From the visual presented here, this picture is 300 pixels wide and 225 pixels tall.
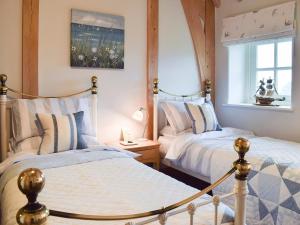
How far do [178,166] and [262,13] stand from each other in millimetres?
1929

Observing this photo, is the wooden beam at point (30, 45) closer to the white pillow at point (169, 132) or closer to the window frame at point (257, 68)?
the white pillow at point (169, 132)

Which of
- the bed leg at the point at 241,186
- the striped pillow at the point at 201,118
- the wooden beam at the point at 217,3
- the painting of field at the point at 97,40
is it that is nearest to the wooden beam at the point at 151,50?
the painting of field at the point at 97,40

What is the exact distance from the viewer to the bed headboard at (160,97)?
128 inches

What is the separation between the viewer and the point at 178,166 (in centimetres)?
289

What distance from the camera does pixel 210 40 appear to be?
3.81m

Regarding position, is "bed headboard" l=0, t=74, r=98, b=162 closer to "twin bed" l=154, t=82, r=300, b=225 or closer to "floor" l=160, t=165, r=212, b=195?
"twin bed" l=154, t=82, r=300, b=225

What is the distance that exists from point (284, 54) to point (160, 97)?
1.49 metres

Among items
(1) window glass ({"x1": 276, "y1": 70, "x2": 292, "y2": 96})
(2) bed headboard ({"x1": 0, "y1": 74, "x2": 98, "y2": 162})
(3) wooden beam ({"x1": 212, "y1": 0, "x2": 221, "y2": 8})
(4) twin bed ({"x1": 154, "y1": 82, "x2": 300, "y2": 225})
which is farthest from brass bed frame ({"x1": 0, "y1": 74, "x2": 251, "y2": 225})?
(3) wooden beam ({"x1": 212, "y1": 0, "x2": 221, "y2": 8})

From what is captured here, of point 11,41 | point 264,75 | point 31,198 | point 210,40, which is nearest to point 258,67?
point 264,75

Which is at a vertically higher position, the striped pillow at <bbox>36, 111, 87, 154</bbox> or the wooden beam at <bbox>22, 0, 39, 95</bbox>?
the wooden beam at <bbox>22, 0, 39, 95</bbox>

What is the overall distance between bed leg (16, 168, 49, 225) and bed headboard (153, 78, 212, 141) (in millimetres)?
2513

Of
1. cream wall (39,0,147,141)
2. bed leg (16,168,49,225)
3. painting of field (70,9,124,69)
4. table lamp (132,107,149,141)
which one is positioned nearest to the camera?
bed leg (16,168,49,225)

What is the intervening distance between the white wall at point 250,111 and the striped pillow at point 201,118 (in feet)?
1.75

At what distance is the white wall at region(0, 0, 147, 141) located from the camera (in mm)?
2572
